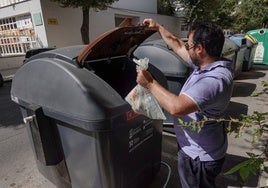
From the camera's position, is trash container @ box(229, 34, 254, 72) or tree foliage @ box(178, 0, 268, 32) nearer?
trash container @ box(229, 34, 254, 72)

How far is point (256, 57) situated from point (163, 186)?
31.1ft

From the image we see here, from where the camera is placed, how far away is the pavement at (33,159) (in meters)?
2.58

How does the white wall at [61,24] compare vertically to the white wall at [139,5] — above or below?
below

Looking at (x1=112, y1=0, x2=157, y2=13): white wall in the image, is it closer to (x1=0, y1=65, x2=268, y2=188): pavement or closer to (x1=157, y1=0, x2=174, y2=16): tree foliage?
(x1=157, y1=0, x2=174, y2=16): tree foliage

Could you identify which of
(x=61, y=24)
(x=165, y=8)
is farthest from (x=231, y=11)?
(x=61, y=24)

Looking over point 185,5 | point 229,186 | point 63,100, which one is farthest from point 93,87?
point 185,5

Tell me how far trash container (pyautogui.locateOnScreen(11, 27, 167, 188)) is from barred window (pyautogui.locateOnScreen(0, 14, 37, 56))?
1022cm

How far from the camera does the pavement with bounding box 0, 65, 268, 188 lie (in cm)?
258

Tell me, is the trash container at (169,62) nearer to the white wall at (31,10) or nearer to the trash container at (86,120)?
the trash container at (86,120)

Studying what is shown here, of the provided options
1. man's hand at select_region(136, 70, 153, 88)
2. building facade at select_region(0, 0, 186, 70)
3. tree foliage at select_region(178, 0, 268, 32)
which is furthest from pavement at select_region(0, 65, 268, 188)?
tree foliage at select_region(178, 0, 268, 32)

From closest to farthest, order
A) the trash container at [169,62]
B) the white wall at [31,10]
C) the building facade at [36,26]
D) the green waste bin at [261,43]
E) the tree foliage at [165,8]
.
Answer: the trash container at [169,62] → the green waste bin at [261,43] → the white wall at [31,10] → the building facade at [36,26] → the tree foliage at [165,8]

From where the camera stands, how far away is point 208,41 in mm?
1489

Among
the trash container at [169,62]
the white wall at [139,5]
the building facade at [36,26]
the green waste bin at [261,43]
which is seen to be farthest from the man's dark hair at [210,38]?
the white wall at [139,5]

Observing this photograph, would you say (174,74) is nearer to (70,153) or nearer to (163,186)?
(163,186)
